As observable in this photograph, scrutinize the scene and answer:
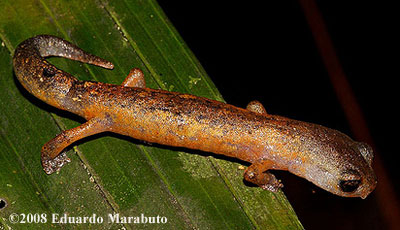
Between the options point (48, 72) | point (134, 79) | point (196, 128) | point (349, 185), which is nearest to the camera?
point (196, 128)

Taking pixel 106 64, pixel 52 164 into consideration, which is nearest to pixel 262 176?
pixel 106 64

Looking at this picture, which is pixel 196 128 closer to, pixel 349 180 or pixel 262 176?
pixel 262 176

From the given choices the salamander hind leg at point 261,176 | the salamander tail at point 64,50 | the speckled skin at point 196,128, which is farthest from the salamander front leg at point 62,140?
the salamander hind leg at point 261,176

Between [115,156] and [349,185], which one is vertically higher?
[115,156]

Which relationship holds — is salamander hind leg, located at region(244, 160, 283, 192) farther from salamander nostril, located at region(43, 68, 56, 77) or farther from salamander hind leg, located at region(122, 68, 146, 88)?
salamander nostril, located at region(43, 68, 56, 77)

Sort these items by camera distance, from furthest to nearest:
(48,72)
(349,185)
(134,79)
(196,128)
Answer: (134,79) < (48,72) < (349,185) < (196,128)
